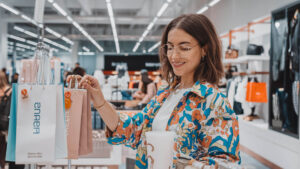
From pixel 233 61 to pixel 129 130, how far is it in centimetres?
540

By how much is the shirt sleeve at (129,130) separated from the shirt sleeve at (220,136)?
34 cm

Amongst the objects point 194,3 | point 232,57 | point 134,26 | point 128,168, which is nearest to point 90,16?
point 134,26

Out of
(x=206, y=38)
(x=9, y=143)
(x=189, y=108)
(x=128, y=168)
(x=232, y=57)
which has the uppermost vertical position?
(x=232, y=57)

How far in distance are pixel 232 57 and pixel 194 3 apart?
479 centimetres

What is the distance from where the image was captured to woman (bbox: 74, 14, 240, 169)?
102 cm

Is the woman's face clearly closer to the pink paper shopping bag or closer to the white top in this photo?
the white top

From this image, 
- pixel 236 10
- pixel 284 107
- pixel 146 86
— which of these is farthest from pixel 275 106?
pixel 236 10

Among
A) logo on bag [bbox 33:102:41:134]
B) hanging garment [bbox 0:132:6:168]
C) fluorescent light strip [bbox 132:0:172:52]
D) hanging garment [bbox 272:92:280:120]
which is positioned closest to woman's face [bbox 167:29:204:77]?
logo on bag [bbox 33:102:41:134]

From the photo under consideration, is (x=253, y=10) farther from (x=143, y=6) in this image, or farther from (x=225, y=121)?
(x=143, y=6)

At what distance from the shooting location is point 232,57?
6414mm

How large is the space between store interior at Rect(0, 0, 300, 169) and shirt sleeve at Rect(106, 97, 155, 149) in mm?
217

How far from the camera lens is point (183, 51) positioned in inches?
46.1

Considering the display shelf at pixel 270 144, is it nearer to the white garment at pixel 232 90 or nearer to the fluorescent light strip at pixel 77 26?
the white garment at pixel 232 90

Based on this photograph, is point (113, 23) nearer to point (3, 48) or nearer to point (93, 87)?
point (3, 48)
